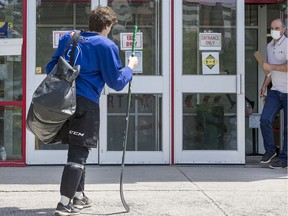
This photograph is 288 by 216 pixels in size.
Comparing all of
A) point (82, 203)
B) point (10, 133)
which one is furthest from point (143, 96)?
point (82, 203)

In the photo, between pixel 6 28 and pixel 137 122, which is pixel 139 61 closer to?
pixel 137 122

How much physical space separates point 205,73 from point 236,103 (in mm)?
588

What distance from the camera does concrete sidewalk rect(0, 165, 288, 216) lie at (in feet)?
15.6

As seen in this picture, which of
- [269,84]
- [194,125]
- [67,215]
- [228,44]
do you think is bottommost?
[67,215]

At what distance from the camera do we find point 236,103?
7.12 m

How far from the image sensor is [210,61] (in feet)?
23.5

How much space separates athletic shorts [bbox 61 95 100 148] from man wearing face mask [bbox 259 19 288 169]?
10.8 feet

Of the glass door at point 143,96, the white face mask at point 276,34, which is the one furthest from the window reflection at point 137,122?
→ the white face mask at point 276,34

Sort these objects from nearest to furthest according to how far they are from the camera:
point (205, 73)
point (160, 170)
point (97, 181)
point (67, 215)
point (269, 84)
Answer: point (67, 215) < point (97, 181) < point (160, 170) < point (205, 73) < point (269, 84)

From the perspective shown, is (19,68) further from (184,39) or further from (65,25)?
(184,39)

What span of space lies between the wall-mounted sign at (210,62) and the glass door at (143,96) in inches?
20.8

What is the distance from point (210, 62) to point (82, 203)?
3.19 meters

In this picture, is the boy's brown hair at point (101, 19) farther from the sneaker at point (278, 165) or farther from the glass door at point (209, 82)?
the sneaker at point (278, 165)

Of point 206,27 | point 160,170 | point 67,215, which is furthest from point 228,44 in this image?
point 67,215
